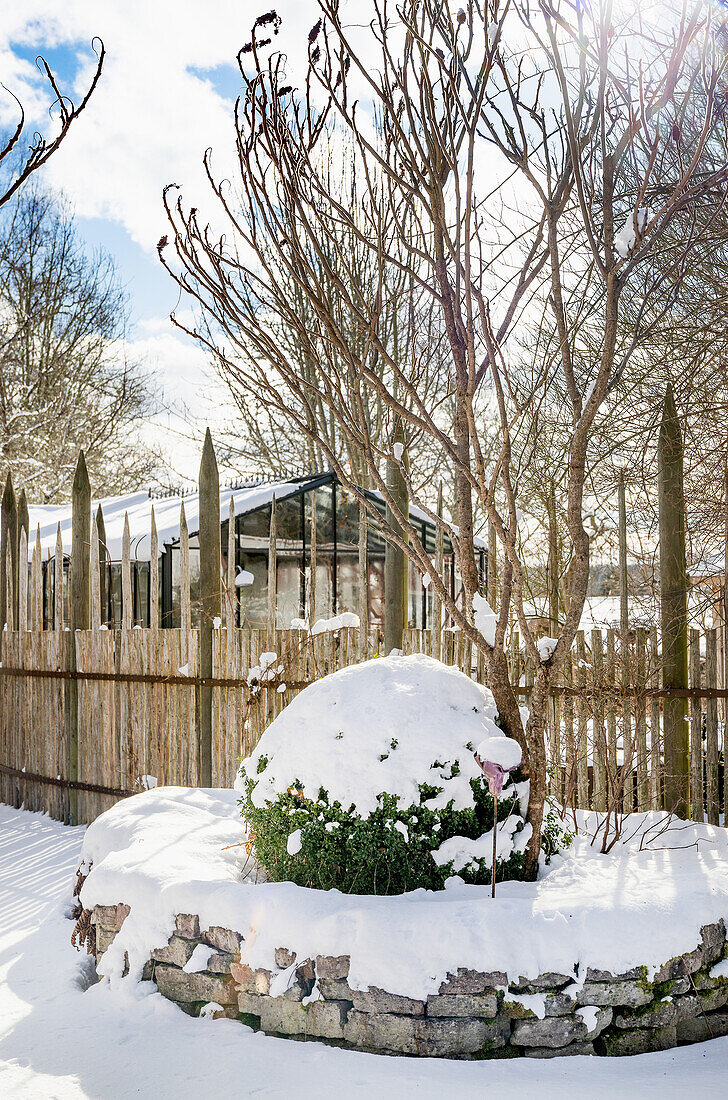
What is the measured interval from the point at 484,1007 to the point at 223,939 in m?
1.03

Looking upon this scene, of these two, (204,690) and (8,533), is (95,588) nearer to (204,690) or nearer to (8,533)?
(204,690)

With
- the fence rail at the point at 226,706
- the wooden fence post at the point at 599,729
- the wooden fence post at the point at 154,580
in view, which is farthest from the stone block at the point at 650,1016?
the wooden fence post at the point at 154,580

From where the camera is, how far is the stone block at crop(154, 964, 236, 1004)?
330 centimetres

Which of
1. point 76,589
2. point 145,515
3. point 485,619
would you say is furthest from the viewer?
point 145,515

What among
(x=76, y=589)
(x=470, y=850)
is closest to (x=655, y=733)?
(x=470, y=850)

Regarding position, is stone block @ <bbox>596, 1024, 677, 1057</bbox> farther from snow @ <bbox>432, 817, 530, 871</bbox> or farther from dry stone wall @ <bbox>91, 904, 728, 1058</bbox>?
snow @ <bbox>432, 817, 530, 871</bbox>

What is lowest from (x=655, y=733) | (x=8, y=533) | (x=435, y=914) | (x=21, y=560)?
(x=435, y=914)

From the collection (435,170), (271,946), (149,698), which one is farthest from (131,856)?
(435,170)

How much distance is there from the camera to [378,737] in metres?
3.68

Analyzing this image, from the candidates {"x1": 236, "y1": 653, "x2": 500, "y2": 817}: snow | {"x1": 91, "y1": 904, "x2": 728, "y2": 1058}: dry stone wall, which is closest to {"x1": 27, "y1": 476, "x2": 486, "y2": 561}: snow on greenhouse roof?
{"x1": 236, "y1": 653, "x2": 500, "y2": 817}: snow

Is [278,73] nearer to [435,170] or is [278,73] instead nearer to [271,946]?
[435,170]

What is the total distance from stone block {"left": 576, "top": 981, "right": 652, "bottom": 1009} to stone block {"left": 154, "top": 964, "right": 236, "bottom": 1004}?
1335mm

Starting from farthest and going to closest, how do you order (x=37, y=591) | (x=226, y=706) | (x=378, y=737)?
(x=37, y=591) < (x=226, y=706) < (x=378, y=737)

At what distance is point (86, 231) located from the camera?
2073 cm
